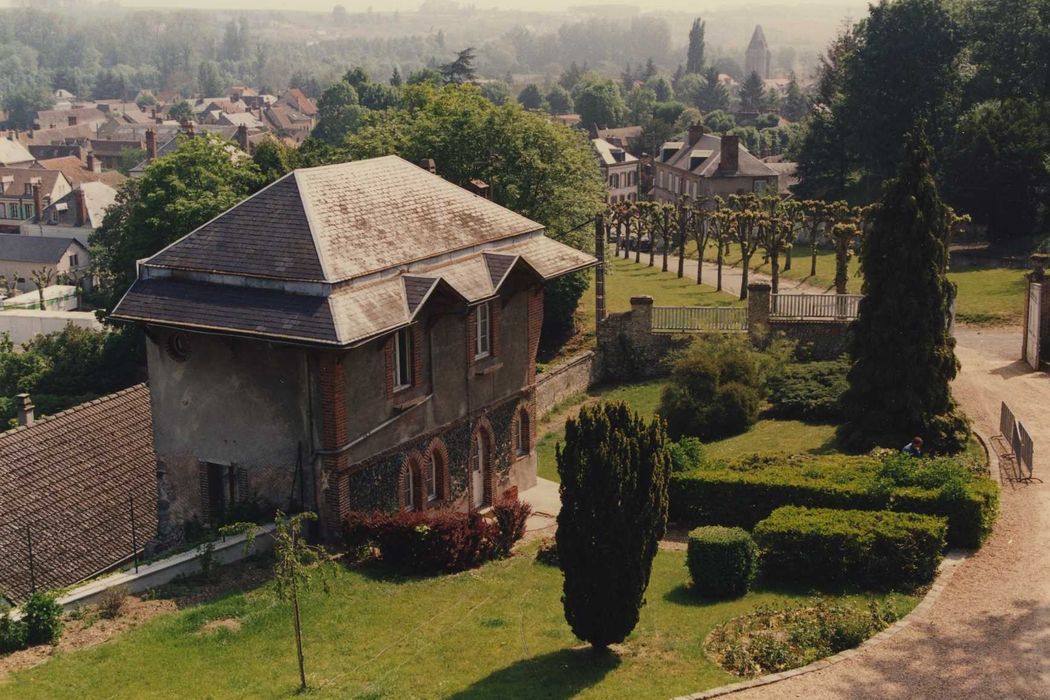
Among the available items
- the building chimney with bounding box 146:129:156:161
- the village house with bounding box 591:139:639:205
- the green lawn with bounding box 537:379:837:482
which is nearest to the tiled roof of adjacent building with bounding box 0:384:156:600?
the green lawn with bounding box 537:379:837:482

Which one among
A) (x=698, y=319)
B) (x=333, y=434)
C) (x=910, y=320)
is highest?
(x=910, y=320)

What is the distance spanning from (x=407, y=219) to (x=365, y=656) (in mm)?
12318

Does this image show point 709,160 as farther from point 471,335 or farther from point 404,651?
point 404,651

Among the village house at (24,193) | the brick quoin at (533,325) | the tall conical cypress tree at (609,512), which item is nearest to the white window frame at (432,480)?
the brick quoin at (533,325)

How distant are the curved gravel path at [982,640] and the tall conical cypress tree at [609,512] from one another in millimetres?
2676

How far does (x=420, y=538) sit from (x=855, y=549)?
900 centimetres

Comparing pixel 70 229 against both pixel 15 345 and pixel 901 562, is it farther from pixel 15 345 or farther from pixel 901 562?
pixel 901 562

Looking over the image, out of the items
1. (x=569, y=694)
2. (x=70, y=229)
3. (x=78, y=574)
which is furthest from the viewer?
(x=70, y=229)

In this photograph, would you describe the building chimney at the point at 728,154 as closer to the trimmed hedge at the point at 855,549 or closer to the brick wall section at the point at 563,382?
the brick wall section at the point at 563,382

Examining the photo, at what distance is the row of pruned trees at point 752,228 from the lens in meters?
53.5

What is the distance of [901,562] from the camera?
24938 millimetres

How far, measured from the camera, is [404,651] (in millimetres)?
23156

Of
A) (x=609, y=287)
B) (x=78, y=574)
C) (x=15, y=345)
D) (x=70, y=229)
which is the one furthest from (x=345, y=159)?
(x=70, y=229)

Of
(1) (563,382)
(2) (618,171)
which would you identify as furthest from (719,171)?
(1) (563,382)
